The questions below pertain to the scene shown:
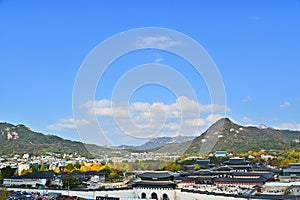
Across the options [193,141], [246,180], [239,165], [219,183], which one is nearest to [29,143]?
[193,141]

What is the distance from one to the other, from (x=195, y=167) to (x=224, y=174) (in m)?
5.29

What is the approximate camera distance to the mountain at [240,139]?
40.2 metres

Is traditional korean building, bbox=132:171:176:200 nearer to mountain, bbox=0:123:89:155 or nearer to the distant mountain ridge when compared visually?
the distant mountain ridge

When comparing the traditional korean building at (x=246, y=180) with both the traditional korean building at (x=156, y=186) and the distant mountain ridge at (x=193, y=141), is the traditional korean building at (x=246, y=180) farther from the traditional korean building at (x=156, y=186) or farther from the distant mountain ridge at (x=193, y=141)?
the distant mountain ridge at (x=193, y=141)

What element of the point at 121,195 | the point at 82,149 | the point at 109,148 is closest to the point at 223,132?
the point at 109,148

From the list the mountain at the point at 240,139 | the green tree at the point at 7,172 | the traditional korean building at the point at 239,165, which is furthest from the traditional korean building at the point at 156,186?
the mountain at the point at 240,139

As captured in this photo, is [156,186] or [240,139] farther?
[240,139]

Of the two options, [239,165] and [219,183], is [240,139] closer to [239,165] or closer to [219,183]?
[239,165]

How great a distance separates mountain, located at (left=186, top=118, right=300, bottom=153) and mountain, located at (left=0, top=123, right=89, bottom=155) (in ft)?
42.1

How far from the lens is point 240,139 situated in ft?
144

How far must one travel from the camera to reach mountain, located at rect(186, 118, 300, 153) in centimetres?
4025

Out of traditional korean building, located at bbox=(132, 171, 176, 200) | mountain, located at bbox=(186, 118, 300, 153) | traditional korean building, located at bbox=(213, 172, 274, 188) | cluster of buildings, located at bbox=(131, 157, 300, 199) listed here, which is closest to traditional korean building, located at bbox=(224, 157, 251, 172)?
cluster of buildings, located at bbox=(131, 157, 300, 199)

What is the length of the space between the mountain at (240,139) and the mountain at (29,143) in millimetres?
12834

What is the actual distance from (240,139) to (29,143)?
23294mm
